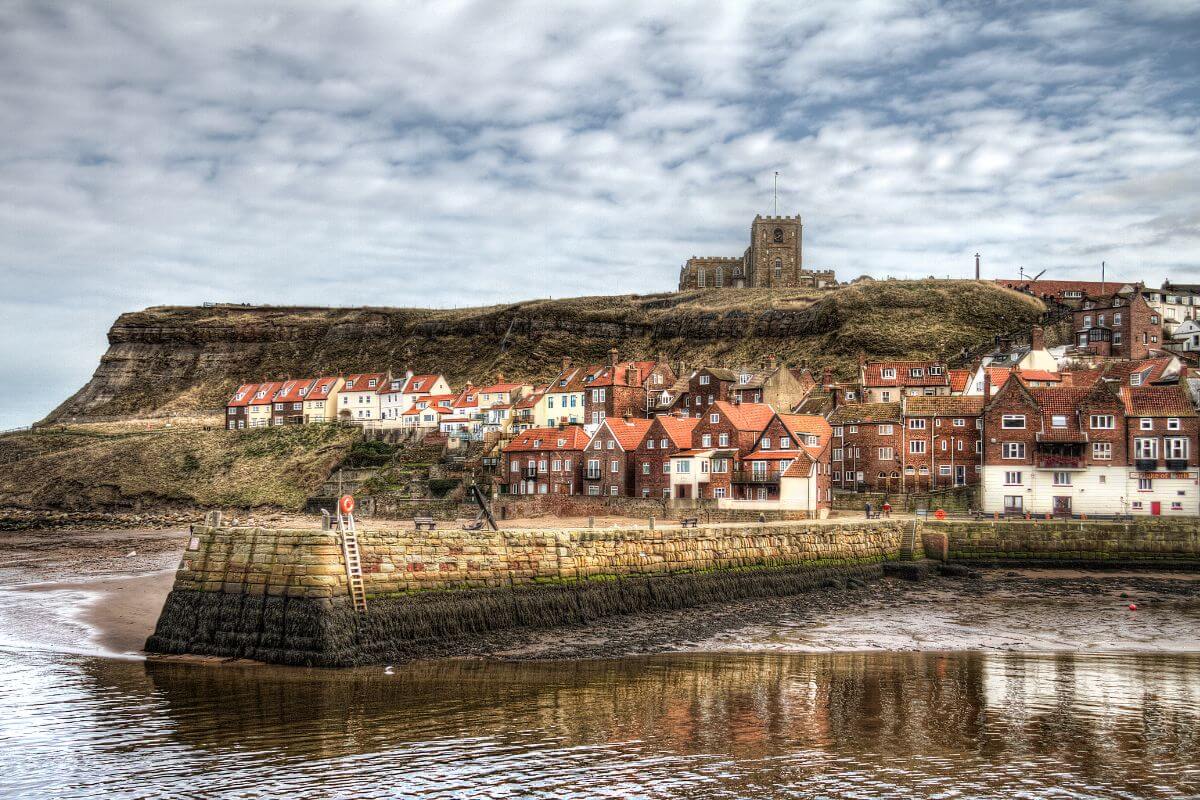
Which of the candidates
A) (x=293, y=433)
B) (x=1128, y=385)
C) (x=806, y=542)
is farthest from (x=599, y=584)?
(x=293, y=433)

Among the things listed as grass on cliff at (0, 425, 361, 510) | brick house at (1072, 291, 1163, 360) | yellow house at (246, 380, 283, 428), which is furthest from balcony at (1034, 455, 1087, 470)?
yellow house at (246, 380, 283, 428)

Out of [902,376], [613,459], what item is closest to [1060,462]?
[902,376]

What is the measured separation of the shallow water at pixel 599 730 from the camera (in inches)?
561

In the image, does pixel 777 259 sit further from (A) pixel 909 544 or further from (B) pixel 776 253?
(A) pixel 909 544

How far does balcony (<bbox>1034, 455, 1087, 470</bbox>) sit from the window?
0.83 m

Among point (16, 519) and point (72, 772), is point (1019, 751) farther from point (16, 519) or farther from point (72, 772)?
point (16, 519)

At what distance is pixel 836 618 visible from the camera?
31.8 meters

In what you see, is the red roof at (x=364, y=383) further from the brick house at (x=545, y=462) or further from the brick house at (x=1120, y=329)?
the brick house at (x=1120, y=329)

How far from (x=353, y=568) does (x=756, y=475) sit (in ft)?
116

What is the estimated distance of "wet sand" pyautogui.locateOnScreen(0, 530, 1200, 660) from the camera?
26.5m

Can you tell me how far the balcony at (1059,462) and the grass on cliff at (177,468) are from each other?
2145 inches

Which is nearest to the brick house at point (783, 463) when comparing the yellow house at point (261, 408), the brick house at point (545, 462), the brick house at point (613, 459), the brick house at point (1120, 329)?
the brick house at point (613, 459)

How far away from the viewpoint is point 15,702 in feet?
63.1

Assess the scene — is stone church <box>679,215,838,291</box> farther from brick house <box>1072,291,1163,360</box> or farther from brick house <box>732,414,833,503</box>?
brick house <box>732,414,833,503</box>
